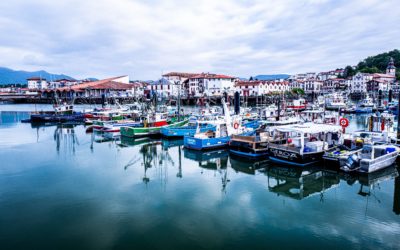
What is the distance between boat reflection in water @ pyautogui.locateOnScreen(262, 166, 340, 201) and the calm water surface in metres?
0.04

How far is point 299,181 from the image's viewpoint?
12.5 meters

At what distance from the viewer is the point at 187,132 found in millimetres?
23188

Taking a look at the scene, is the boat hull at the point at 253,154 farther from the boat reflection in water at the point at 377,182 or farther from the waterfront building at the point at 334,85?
the waterfront building at the point at 334,85

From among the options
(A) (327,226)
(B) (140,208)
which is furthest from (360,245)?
(B) (140,208)

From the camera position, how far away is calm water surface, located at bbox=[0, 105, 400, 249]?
299 inches

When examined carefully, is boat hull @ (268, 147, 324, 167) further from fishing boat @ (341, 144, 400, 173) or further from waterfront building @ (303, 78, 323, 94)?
waterfront building @ (303, 78, 323, 94)

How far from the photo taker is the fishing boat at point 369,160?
12.5 metres

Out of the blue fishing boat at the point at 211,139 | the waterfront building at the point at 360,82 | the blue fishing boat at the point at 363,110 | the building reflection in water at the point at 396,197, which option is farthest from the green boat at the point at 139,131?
the waterfront building at the point at 360,82

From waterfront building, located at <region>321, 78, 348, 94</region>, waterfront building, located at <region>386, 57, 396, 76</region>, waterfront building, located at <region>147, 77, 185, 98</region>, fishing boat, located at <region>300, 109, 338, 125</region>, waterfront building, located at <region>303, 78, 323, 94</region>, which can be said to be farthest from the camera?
waterfront building, located at <region>386, 57, 396, 76</region>

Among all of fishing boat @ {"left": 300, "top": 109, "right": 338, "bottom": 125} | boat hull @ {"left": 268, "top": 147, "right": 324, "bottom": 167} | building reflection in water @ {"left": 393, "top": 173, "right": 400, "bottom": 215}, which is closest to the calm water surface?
building reflection in water @ {"left": 393, "top": 173, "right": 400, "bottom": 215}

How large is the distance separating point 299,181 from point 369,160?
122 inches

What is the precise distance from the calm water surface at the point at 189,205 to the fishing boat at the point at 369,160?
1.44 feet

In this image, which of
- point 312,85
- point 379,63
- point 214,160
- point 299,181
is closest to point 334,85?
point 312,85

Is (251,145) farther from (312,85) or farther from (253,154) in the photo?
(312,85)
